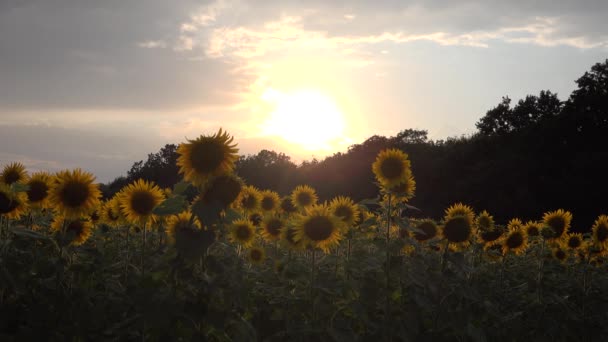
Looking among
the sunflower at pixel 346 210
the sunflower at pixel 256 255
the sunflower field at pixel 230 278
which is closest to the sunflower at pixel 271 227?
the sunflower field at pixel 230 278

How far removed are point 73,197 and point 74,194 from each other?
3cm

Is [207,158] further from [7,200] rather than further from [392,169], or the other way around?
[392,169]

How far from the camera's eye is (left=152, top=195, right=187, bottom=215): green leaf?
12.3 feet

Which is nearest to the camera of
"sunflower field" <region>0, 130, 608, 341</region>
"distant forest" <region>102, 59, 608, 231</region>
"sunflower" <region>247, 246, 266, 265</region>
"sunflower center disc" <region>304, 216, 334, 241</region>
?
"sunflower field" <region>0, 130, 608, 341</region>

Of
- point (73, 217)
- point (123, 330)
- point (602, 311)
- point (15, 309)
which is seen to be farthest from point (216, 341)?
point (602, 311)

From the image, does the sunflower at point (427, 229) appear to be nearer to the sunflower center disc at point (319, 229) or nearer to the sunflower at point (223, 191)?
the sunflower center disc at point (319, 229)

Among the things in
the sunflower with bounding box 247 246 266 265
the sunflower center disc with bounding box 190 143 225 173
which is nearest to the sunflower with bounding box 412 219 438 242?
the sunflower with bounding box 247 246 266 265

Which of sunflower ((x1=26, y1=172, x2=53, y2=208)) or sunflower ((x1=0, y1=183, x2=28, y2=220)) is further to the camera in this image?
sunflower ((x1=26, y1=172, x2=53, y2=208))

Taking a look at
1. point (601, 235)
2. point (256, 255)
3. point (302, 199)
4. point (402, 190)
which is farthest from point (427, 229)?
point (302, 199)

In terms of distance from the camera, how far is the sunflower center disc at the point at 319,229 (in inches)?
227

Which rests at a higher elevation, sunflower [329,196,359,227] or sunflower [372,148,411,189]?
sunflower [372,148,411,189]

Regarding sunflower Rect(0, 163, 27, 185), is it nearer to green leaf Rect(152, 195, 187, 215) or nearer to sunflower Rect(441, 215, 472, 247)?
green leaf Rect(152, 195, 187, 215)

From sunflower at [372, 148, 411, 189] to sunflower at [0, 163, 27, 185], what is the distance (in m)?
4.59

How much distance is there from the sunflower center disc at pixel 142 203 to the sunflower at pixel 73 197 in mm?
478
